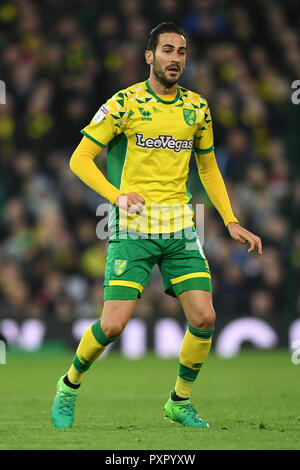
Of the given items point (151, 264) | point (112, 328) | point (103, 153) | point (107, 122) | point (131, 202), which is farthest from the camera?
point (103, 153)

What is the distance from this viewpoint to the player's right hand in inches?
209

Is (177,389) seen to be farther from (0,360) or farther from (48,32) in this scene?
(48,32)

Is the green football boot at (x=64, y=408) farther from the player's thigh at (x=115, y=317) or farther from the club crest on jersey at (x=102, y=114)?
the club crest on jersey at (x=102, y=114)

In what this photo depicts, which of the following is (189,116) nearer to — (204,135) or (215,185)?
(204,135)

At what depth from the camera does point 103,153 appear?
491 inches

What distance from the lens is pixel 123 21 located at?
14.4m

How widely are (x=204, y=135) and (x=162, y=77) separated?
→ 1.49ft

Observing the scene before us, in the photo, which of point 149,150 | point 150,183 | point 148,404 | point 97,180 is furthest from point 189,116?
point 148,404

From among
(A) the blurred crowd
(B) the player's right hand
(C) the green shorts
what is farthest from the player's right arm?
(A) the blurred crowd

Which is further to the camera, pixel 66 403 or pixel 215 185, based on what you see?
pixel 215 185

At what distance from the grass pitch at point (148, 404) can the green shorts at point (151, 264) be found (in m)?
0.80

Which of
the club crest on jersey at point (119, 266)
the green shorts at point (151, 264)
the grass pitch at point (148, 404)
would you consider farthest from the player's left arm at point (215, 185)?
the grass pitch at point (148, 404)

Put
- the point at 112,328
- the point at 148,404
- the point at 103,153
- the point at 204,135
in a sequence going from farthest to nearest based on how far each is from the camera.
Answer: the point at 103,153 < the point at 148,404 < the point at 204,135 < the point at 112,328

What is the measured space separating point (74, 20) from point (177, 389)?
9377mm
